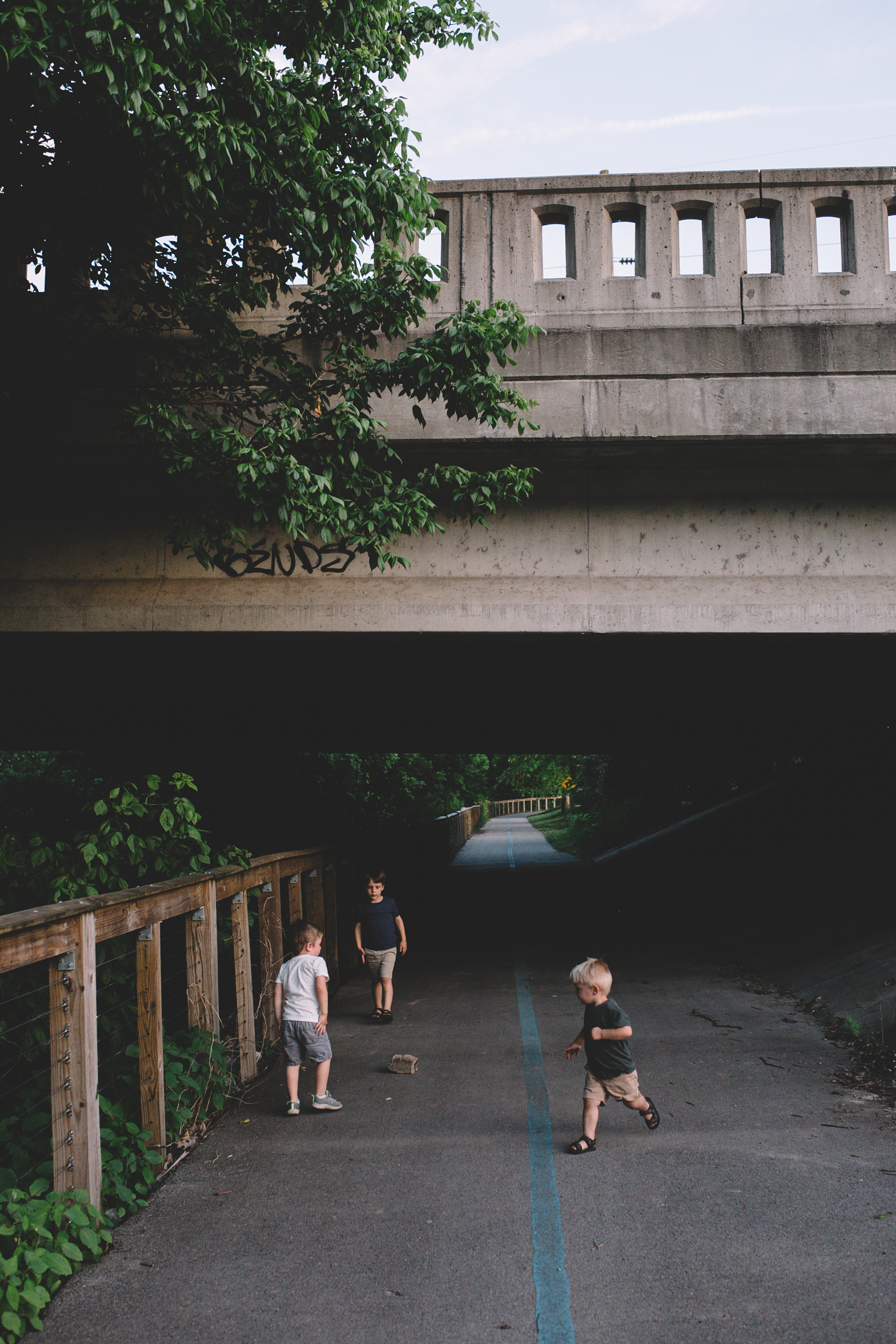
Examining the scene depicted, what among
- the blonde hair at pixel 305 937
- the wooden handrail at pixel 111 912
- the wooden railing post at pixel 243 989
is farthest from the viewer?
the wooden railing post at pixel 243 989

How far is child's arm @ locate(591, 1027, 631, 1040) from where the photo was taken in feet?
16.5

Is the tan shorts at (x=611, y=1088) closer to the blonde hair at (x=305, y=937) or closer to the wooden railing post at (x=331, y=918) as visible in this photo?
the blonde hair at (x=305, y=937)

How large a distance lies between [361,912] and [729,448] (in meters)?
5.37

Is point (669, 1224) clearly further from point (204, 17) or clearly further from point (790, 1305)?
point (204, 17)

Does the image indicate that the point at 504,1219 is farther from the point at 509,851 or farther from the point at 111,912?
the point at 509,851

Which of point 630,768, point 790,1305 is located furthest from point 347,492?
point 630,768

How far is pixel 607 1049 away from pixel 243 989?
110 inches

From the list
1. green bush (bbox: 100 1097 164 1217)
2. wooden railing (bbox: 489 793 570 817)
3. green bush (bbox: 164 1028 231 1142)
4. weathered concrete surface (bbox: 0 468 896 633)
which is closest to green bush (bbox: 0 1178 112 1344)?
green bush (bbox: 100 1097 164 1217)

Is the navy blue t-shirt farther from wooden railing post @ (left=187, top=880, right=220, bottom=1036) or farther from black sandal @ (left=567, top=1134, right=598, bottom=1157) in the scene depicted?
black sandal @ (left=567, top=1134, right=598, bottom=1157)

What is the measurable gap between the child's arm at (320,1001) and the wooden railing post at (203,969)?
67cm

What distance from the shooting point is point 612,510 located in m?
8.55

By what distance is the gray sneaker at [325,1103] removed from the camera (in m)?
5.90

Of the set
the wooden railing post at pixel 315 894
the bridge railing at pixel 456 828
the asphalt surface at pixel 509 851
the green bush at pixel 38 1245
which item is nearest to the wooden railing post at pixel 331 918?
the wooden railing post at pixel 315 894

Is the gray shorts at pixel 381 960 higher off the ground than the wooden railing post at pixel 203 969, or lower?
lower
